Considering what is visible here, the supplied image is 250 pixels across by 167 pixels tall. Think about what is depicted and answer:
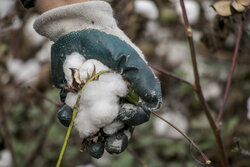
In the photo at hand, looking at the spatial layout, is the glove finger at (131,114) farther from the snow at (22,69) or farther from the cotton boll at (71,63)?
the snow at (22,69)

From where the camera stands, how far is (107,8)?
106 centimetres

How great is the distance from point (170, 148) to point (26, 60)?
1504 mm

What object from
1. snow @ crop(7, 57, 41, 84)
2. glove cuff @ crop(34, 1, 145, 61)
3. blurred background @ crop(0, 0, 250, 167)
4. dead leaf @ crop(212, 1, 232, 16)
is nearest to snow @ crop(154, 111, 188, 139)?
blurred background @ crop(0, 0, 250, 167)

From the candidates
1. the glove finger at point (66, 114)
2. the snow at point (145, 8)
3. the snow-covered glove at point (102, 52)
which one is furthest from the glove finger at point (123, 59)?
the snow at point (145, 8)

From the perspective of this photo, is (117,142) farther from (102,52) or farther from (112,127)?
(102,52)

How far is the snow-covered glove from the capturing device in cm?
91

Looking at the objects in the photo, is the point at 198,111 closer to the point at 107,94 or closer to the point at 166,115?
the point at 166,115

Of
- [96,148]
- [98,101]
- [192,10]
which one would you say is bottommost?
[192,10]

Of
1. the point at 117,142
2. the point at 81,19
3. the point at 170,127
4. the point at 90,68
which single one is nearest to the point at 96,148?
the point at 117,142

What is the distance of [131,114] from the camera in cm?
90

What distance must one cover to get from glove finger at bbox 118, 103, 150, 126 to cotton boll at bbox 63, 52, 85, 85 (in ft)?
0.49

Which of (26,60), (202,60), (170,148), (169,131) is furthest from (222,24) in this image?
(26,60)

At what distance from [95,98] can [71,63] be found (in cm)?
13

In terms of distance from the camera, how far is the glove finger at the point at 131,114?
904 mm
